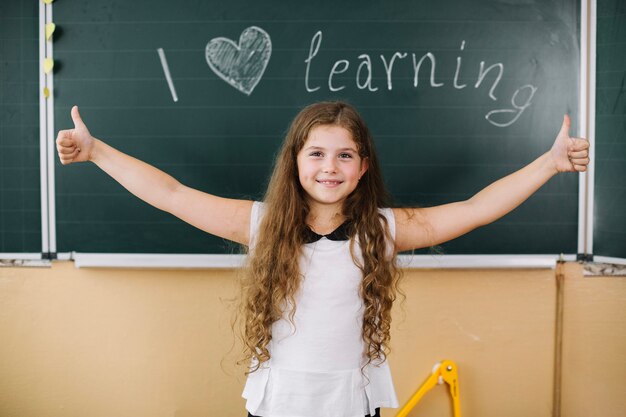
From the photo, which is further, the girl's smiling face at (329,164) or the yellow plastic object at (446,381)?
the yellow plastic object at (446,381)

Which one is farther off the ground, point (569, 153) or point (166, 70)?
point (166, 70)

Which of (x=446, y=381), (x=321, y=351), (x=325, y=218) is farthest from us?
(x=446, y=381)

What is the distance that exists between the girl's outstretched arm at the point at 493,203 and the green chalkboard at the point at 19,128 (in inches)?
49.8

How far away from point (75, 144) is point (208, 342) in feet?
3.03

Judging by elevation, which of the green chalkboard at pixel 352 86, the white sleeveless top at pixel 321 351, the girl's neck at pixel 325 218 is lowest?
the white sleeveless top at pixel 321 351

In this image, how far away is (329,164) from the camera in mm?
1390

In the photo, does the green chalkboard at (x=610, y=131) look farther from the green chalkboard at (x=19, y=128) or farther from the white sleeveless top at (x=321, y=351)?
the green chalkboard at (x=19, y=128)

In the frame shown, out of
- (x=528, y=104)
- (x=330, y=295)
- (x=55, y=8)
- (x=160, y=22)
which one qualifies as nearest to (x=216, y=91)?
(x=160, y=22)

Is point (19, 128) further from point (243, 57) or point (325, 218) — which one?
point (325, 218)

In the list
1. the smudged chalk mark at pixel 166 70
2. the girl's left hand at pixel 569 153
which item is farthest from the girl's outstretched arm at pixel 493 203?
the smudged chalk mark at pixel 166 70

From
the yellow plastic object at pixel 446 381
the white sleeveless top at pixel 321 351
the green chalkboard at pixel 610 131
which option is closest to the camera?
the white sleeveless top at pixel 321 351

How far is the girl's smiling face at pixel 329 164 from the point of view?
140 centimetres

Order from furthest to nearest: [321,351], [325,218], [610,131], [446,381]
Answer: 1. [446,381]
2. [610,131]
3. [325,218]
4. [321,351]

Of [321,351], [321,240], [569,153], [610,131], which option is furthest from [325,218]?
[610,131]
